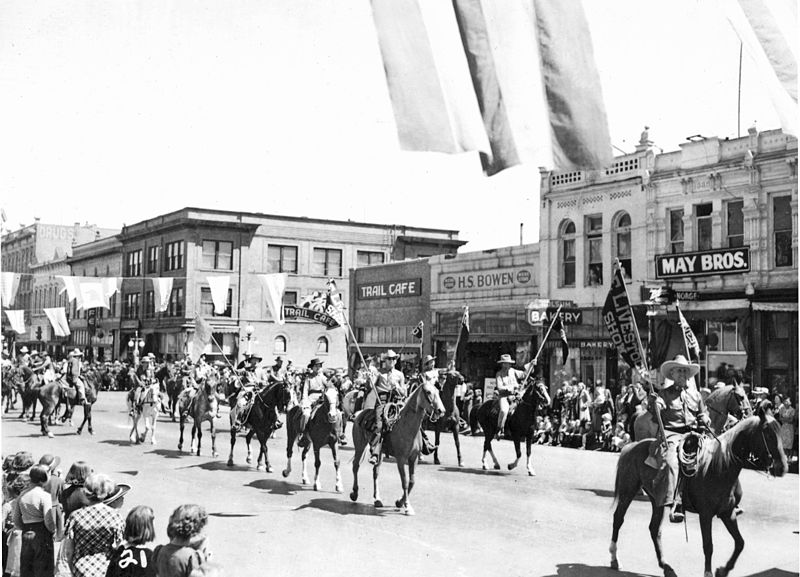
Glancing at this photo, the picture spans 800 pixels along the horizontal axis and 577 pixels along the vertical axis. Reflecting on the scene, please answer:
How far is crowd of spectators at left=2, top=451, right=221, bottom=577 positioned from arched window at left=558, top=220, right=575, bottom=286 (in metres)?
21.4

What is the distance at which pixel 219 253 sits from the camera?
18.0 meters

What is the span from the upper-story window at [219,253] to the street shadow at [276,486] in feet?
17.6

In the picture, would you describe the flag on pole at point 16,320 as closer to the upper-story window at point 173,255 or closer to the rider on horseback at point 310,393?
the upper-story window at point 173,255

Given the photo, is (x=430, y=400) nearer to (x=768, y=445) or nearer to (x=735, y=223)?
(x=768, y=445)

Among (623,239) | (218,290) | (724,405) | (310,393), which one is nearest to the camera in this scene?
(724,405)

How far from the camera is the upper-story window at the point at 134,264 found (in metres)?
22.2

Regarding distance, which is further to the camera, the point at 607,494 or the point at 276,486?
the point at 276,486

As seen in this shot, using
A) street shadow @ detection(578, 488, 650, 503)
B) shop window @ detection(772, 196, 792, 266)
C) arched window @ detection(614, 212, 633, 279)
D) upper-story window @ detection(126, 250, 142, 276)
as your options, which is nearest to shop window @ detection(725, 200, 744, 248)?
shop window @ detection(772, 196, 792, 266)

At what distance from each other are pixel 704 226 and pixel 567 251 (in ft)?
17.6

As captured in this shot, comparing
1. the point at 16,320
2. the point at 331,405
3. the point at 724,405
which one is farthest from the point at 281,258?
the point at 16,320

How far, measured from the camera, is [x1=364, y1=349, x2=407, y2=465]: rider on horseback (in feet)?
42.8

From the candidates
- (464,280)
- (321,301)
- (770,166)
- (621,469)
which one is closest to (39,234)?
(464,280)

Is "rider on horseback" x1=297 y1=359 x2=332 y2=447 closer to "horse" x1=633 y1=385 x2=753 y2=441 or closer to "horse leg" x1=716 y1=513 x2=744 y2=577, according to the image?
"horse" x1=633 y1=385 x2=753 y2=441

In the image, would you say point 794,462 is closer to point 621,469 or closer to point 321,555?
point 621,469
